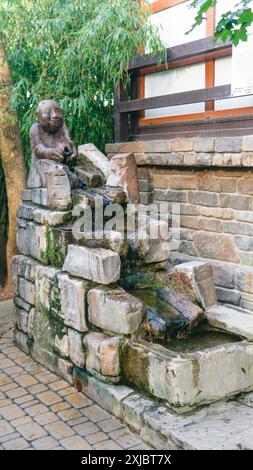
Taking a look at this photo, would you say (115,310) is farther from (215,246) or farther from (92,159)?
(92,159)

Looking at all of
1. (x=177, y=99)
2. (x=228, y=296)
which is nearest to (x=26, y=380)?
(x=228, y=296)

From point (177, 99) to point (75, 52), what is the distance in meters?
1.46

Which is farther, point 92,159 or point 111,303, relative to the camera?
point 92,159

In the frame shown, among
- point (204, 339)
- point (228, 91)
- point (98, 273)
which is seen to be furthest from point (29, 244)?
point (228, 91)

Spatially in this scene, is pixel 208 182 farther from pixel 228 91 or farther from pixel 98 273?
pixel 98 273

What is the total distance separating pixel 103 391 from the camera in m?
4.18

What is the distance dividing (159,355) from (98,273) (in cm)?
89

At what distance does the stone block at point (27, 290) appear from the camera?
530cm

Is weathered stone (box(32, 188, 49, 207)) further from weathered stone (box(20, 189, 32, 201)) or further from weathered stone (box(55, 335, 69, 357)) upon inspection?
weathered stone (box(55, 335, 69, 357))

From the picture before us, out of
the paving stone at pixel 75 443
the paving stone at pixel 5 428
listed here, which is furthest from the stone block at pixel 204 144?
the paving stone at pixel 5 428

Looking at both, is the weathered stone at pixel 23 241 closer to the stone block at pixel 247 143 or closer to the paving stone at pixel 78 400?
the paving stone at pixel 78 400

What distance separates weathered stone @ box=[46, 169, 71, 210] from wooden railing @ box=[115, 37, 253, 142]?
1593 millimetres

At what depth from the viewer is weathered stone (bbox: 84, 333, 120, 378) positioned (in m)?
4.16

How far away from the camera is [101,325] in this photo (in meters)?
4.33
